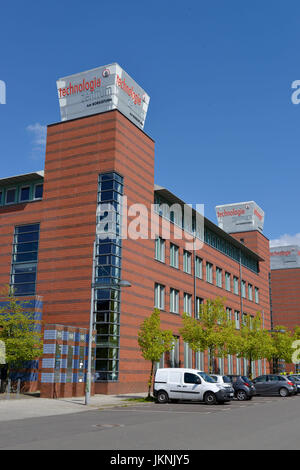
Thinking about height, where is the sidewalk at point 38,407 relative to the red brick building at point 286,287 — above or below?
below

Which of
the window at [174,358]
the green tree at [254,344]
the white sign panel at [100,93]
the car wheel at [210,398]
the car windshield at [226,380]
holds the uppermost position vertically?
the white sign panel at [100,93]

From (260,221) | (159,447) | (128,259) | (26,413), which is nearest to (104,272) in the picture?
Result: (128,259)

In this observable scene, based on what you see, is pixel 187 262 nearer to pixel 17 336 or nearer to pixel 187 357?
pixel 187 357

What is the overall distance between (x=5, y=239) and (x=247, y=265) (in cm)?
4048

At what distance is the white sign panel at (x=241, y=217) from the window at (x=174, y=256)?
119 ft

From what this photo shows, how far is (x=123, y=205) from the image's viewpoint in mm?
36844

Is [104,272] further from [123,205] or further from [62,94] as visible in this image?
[62,94]

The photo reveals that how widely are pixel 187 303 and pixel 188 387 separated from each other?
22.1 m

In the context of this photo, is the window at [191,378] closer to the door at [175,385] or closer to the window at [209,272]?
the door at [175,385]

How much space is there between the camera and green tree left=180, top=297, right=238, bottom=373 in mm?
38375

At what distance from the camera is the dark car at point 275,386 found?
36219 millimetres

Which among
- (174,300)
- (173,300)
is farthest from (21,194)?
(174,300)

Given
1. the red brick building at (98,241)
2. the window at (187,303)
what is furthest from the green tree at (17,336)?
the window at (187,303)

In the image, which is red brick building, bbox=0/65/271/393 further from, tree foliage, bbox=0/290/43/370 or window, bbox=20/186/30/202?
tree foliage, bbox=0/290/43/370
